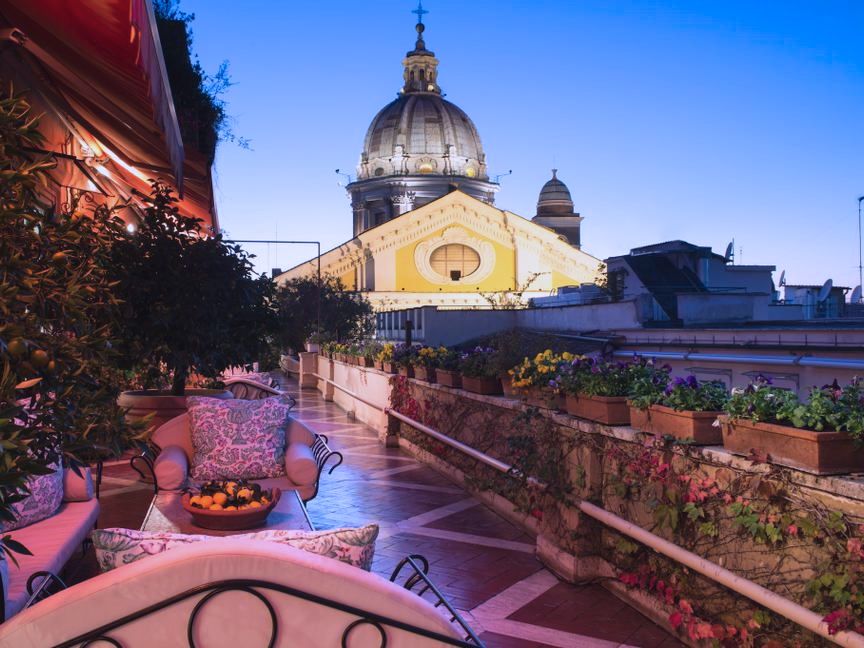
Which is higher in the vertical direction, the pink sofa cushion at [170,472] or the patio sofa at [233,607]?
the patio sofa at [233,607]

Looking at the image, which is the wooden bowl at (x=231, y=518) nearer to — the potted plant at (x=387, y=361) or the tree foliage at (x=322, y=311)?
the potted plant at (x=387, y=361)

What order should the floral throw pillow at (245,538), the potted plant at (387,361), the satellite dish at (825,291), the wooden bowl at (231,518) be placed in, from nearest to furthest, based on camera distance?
1. the floral throw pillow at (245,538)
2. the wooden bowl at (231,518)
3. the potted plant at (387,361)
4. the satellite dish at (825,291)

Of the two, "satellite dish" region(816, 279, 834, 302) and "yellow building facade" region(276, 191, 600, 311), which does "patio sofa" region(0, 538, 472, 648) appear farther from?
"yellow building facade" region(276, 191, 600, 311)

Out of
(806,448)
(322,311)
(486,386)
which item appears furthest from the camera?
(322,311)

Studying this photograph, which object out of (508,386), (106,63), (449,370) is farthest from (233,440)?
(106,63)

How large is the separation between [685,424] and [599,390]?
0.92 m

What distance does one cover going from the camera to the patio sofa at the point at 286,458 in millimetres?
5680

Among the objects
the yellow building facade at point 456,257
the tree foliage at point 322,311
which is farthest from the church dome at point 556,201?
the tree foliage at point 322,311

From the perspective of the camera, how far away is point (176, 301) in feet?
24.7

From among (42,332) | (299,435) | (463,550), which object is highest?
(42,332)

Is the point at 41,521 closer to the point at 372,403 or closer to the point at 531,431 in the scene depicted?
the point at 531,431

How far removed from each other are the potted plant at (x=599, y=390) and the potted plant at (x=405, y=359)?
4.75 meters

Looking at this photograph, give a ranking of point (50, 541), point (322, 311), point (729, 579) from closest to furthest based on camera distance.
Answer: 1. point (729, 579)
2. point (50, 541)
3. point (322, 311)

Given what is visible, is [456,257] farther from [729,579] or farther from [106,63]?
[729,579]
